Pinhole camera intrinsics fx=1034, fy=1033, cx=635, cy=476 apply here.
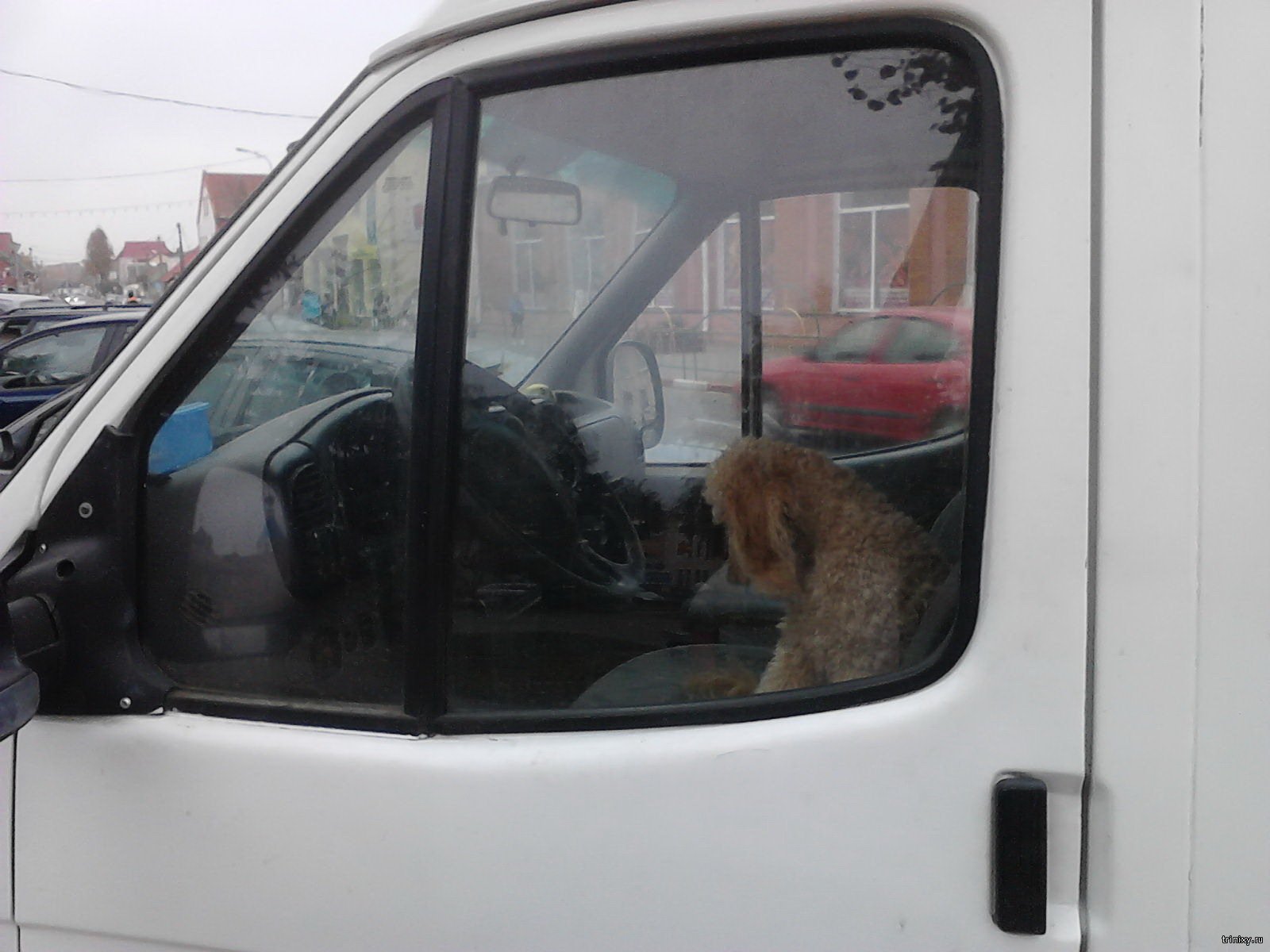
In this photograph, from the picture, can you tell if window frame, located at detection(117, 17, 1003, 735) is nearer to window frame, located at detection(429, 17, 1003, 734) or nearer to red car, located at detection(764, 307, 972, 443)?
window frame, located at detection(429, 17, 1003, 734)

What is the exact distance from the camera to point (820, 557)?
4.68 feet

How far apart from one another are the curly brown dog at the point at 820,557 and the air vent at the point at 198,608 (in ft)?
2.33

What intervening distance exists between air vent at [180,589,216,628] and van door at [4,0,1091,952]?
0.05 feet

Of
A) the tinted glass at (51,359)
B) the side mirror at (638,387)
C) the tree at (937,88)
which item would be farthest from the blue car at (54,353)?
the tree at (937,88)

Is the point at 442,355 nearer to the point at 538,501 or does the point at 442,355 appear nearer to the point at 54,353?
the point at 538,501

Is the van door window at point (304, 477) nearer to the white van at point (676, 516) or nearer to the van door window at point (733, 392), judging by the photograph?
the white van at point (676, 516)

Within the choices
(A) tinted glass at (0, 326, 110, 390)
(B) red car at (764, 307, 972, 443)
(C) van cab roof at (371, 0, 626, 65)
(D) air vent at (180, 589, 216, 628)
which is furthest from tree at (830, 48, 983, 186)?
(A) tinted glass at (0, 326, 110, 390)

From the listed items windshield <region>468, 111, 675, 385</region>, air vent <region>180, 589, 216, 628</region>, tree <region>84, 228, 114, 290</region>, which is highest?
tree <region>84, 228, 114, 290</region>

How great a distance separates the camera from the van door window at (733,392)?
48.1 inches

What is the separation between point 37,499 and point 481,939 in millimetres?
808

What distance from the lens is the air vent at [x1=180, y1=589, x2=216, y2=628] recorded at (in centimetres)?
142

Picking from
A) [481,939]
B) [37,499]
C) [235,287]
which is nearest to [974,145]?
[235,287]

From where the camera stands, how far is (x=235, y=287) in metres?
1.34

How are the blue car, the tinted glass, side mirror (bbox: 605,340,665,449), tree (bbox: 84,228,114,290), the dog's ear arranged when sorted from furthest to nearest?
tree (bbox: 84,228,114,290) < the tinted glass < the blue car < side mirror (bbox: 605,340,665,449) < the dog's ear
